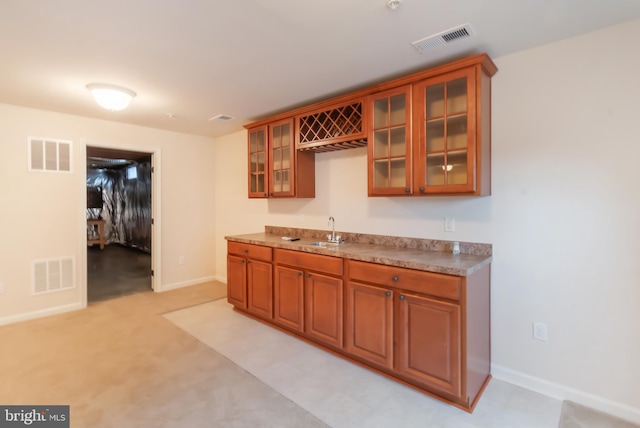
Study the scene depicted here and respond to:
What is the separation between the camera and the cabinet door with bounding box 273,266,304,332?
2.97 m

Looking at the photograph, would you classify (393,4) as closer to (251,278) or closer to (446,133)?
(446,133)

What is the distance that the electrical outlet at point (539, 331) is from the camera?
7.26 ft

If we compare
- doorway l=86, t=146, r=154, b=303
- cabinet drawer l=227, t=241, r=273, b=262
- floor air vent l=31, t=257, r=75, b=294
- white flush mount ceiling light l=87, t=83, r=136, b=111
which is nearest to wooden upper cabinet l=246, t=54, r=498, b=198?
cabinet drawer l=227, t=241, r=273, b=262

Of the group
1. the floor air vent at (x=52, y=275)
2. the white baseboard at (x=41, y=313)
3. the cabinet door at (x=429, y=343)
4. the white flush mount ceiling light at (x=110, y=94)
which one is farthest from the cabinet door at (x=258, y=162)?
the white baseboard at (x=41, y=313)

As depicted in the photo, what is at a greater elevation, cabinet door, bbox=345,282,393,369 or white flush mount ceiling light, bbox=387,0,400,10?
white flush mount ceiling light, bbox=387,0,400,10

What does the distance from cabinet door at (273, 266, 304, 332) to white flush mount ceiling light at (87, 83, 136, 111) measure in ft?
7.17

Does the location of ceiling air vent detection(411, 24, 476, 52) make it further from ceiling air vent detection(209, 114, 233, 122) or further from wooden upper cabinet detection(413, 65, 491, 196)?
ceiling air vent detection(209, 114, 233, 122)

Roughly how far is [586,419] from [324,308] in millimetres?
1869

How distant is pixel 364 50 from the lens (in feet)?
7.36

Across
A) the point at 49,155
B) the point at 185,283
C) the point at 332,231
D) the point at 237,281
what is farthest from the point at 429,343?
the point at 49,155

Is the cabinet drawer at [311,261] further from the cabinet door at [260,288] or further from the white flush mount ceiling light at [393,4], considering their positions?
the white flush mount ceiling light at [393,4]

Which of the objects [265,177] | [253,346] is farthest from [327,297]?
[265,177]

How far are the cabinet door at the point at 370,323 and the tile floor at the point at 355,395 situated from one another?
0.54 feet

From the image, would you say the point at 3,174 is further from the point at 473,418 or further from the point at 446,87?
the point at 473,418
